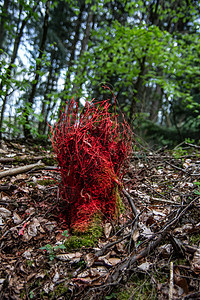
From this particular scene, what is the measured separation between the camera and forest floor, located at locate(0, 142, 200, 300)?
3.78ft

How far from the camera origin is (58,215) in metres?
1.87

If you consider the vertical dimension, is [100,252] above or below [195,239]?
below

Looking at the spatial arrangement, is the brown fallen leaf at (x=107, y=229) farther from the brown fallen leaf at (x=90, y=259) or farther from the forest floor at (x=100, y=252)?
the brown fallen leaf at (x=90, y=259)

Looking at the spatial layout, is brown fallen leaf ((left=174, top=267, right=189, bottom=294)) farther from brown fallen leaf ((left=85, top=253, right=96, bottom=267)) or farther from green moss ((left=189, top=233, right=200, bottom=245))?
brown fallen leaf ((left=85, top=253, right=96, bottom=267))

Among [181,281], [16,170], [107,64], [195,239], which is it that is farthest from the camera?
[107,64]

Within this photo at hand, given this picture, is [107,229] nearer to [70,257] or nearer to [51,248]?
[70,257]

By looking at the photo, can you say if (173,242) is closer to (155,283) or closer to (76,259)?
(155,283)

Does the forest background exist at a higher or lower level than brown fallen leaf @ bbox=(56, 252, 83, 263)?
higher

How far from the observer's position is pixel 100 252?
56.3 inches

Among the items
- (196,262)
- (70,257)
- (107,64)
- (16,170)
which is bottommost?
(70,257)

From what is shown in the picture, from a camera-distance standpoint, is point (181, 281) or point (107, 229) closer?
point (181, 281)

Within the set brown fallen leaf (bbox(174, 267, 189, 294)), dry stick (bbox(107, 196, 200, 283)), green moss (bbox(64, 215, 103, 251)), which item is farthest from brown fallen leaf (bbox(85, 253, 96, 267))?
brown fallen leaf (bbox(174, 267, 189, 294))

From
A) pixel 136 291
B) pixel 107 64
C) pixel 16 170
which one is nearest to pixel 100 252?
pixel 136 291

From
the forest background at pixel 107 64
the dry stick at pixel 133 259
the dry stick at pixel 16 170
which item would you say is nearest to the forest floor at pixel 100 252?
the dry stick at pixel 133 259
